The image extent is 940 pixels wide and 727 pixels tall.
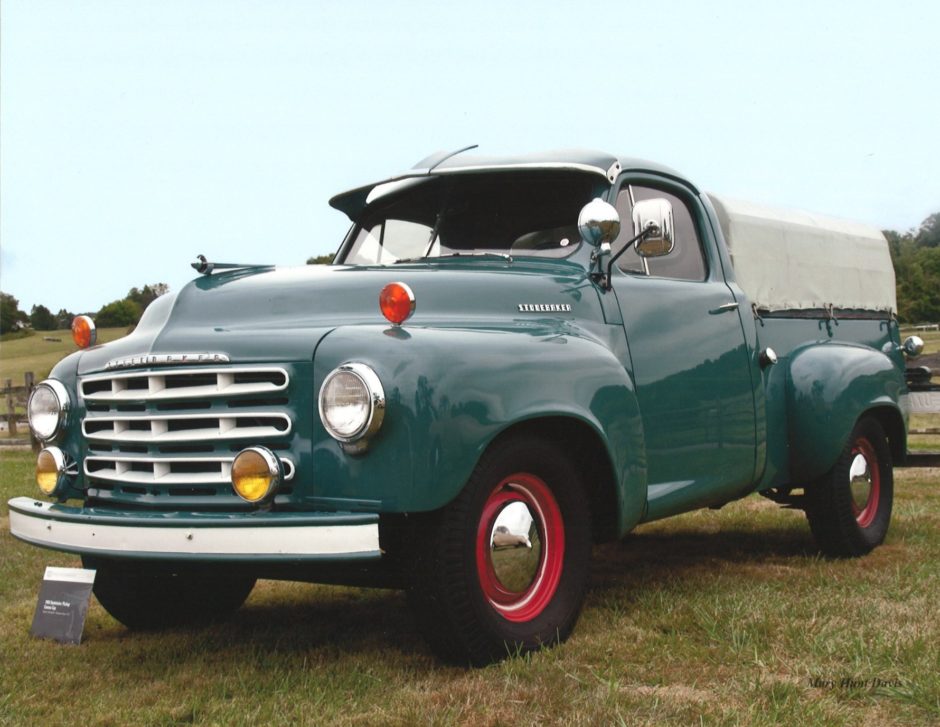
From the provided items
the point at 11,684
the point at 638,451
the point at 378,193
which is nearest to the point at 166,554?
the point at 11,684

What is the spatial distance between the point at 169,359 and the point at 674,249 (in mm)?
2529

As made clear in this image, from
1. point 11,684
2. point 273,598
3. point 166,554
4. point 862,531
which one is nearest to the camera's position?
point 166,554

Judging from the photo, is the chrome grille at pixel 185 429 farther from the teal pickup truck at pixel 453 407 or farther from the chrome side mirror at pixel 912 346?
the chrome side mirror at pixel 912 346

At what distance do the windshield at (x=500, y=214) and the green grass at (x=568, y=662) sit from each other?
1556mm

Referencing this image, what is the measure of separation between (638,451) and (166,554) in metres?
1.77

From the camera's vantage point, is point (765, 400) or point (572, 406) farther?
point (765, 400)

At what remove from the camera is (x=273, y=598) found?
17.5 feet

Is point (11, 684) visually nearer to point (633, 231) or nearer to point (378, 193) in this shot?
point (378, 193)

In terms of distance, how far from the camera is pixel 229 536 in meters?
3.37

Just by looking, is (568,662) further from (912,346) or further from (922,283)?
(922,283)

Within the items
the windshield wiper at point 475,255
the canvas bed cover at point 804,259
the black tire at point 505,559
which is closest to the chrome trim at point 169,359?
the black tire at point 505,559

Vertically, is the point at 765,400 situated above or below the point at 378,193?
below

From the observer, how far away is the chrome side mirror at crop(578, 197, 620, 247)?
439 cm

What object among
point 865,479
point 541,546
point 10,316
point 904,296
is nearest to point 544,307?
point 541,546
